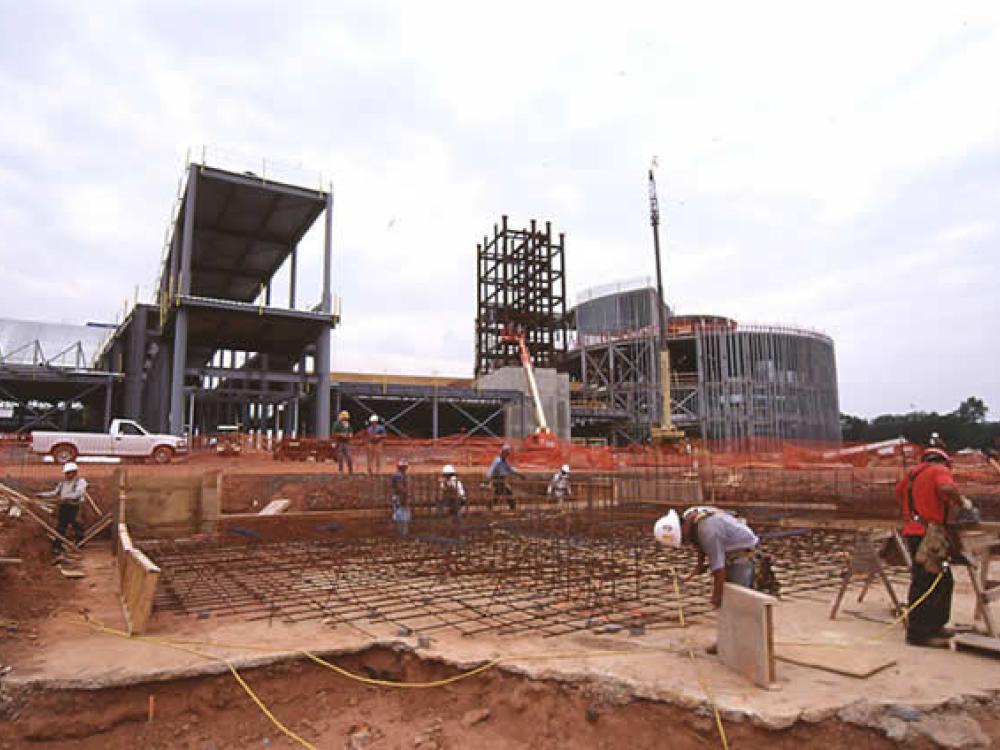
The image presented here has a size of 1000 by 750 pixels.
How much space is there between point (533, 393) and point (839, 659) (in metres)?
28.5

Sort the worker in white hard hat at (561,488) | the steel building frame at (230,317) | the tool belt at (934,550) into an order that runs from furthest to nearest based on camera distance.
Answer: the steel building frame at (230,317) < the worker in white hard hat at (561,488) < the tool belt at (934,550)

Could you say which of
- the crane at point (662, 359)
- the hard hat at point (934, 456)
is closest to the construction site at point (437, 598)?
the hard hat at point (934, 456)

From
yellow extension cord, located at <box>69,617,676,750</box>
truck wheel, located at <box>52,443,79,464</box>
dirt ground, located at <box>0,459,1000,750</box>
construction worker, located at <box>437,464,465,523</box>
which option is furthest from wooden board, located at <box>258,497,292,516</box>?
yellow extension cord, located at <box>69,617,676,750</box>

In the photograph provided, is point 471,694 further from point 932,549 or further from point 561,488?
point 561,488

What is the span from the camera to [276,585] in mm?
7699

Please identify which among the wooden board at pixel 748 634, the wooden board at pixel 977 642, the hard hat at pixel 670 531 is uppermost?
the hard hat at pixel 670 531

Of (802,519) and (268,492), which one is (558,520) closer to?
(802,519)

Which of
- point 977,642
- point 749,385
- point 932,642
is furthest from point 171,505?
point 749,385

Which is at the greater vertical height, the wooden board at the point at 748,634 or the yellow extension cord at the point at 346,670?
the wooden board at the point at 748,634

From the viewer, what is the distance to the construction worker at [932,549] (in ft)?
16.6

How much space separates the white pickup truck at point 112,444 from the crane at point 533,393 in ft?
42.5

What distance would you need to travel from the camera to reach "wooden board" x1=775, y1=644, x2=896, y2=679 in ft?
14.8

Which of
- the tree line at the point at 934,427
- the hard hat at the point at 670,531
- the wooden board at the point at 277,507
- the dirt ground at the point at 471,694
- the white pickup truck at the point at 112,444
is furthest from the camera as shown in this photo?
the tree line at the point at 934,427

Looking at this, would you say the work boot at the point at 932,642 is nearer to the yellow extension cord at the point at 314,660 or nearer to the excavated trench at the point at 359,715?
the excavated trench at the point at 359,715
